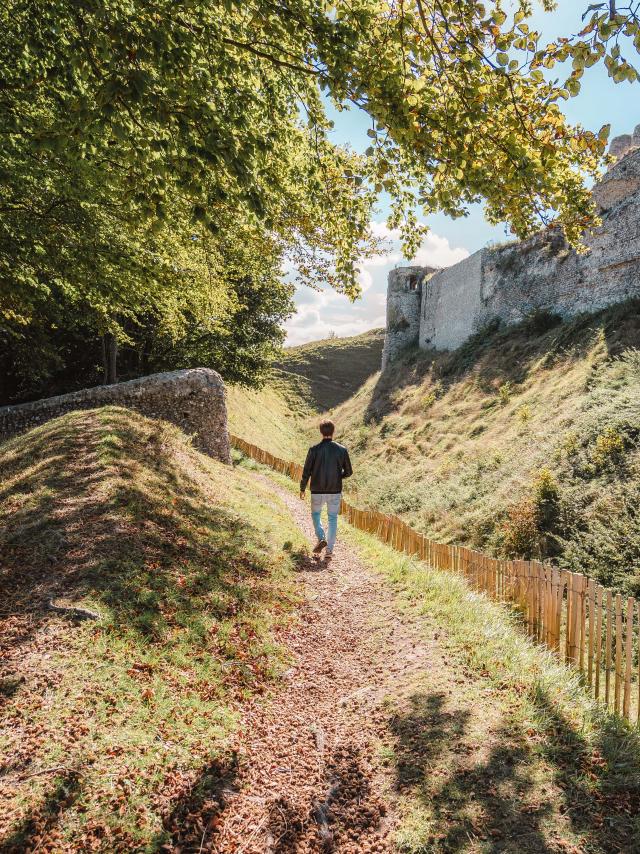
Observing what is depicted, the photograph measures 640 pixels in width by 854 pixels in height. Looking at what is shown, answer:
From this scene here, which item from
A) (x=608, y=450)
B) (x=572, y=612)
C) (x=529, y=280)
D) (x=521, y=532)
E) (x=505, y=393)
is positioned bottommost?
(x=521, y=532)

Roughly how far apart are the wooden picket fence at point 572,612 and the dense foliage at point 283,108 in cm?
446

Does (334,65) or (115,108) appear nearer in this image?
(115,108)

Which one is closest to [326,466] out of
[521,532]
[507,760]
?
[507,760]

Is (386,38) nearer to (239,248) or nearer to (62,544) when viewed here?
(62,544)

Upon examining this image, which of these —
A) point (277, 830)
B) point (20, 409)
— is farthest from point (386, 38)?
point (20, 409)

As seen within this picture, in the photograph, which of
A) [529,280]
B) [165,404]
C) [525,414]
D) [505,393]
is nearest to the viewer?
[165,404]

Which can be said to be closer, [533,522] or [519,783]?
[519,783]

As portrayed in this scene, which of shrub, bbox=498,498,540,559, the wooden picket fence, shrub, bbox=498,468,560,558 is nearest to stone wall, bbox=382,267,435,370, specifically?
shrub, bbox=498,468,560,558

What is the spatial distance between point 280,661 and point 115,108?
5.34 metres

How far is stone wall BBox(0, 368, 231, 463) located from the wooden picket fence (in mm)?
7194

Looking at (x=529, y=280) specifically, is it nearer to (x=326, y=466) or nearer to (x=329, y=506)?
(x=326, y=466)

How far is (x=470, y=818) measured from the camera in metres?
3.03

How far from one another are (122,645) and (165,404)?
9226 mm

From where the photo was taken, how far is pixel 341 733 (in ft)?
13.0
